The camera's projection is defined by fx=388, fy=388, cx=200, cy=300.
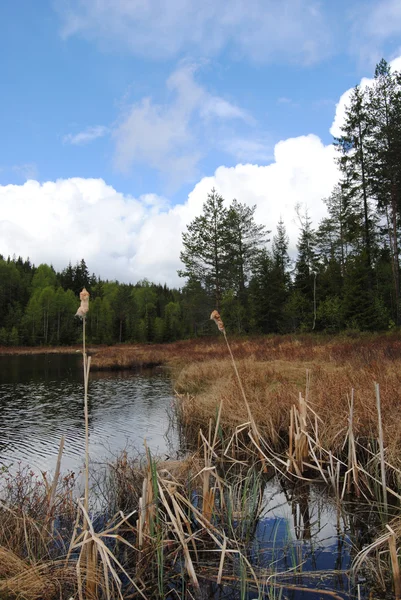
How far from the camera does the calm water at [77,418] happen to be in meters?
8.35

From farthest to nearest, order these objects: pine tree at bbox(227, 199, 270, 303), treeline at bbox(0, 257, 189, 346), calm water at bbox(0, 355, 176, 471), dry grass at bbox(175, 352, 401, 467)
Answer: treeline at bbox(0, 257, 189, 346) → pine tree at bbox(227, 199, 270, 303) → calm water at bbox(0, 355, 176, 471) → dry grass at bbox(175, 352, 401, 467)

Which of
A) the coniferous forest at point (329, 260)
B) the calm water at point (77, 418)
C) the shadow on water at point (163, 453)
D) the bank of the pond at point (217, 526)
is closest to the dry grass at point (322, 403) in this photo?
the bank of the pond at point (217, 526)

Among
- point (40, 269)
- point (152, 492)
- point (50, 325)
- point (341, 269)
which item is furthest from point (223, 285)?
point (40, 269)

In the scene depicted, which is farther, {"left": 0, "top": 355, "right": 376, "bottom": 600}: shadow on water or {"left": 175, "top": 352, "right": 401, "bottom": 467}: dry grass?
{"left": 175, "top": 352, "right": 401, "bottom": 467}: dry grass

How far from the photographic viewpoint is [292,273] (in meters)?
44.9

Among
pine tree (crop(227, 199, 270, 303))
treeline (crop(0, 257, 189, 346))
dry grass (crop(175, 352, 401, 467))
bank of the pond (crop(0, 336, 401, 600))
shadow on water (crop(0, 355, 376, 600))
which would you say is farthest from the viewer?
treeline (crop(0, 257, 189, 346))

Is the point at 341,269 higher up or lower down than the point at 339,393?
higher up

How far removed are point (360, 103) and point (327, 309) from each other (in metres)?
14.6

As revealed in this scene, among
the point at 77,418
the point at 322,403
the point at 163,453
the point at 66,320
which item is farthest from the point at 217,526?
the point at 66,320

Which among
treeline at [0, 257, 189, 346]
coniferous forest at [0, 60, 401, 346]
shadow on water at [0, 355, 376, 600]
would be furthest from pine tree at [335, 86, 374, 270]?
treeline at [0, 257, 189, 346]

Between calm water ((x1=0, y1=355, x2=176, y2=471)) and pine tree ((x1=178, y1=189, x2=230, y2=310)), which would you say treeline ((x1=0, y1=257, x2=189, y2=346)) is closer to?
pine tree ((x1=178, y1=189, x2=230, y2=310))

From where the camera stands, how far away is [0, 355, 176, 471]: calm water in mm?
8352

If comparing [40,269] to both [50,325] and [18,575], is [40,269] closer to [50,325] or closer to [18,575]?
[50,325]

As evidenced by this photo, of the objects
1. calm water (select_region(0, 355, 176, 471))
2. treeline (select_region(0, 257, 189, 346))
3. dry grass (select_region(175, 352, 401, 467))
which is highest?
treeline (select_region(0, 257, 189, 346))
